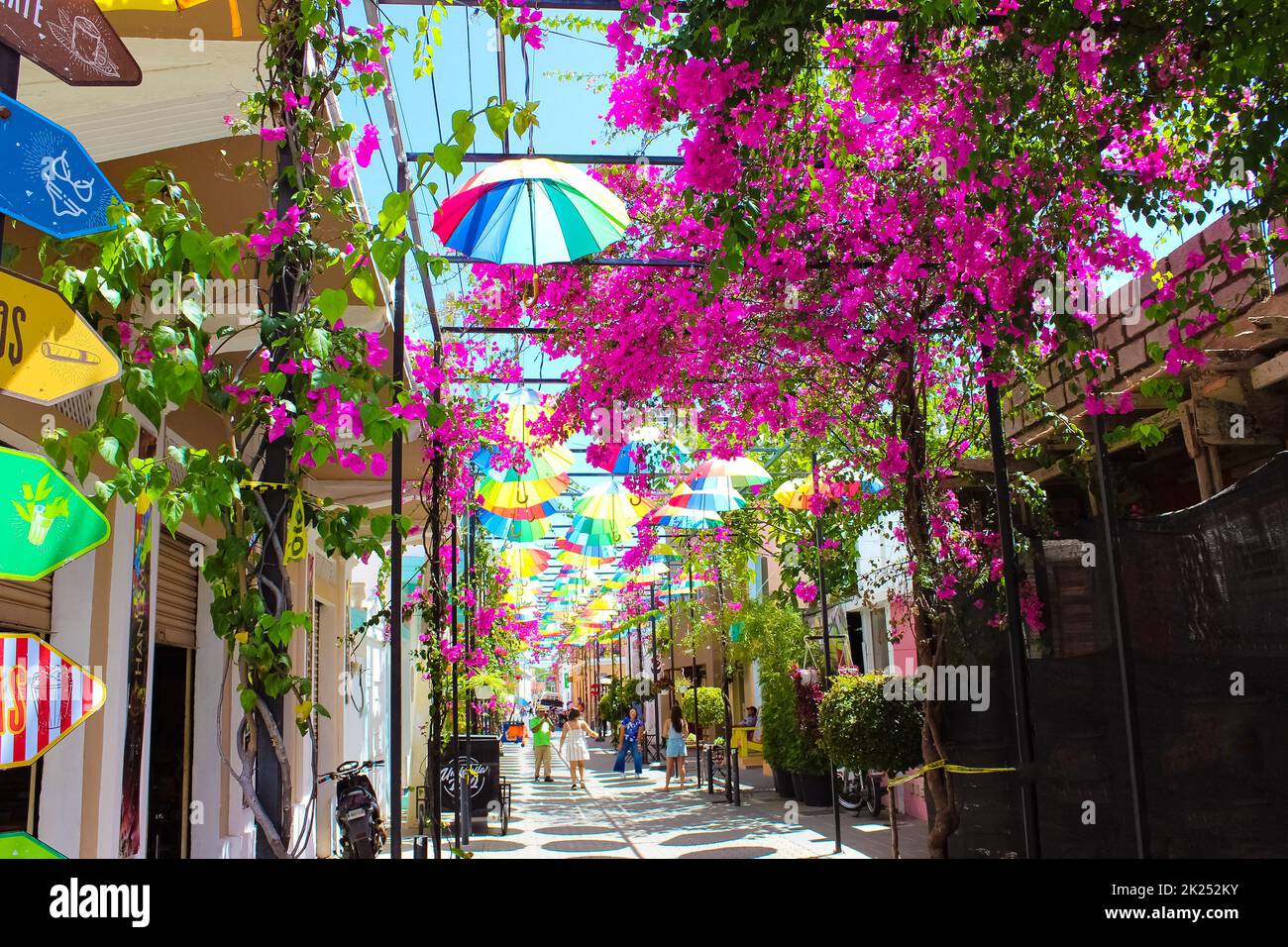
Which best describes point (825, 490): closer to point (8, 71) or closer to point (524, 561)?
point (8, 71)

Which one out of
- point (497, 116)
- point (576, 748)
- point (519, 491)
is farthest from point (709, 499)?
point (497, 116)

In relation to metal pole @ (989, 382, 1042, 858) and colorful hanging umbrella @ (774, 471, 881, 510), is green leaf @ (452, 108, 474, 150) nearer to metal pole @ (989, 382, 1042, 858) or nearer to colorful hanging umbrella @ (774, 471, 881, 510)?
metal pole @ (989, 382, 1042, 858)

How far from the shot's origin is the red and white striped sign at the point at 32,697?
1.71m

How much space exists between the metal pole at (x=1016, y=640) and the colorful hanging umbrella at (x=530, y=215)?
251 centimetres

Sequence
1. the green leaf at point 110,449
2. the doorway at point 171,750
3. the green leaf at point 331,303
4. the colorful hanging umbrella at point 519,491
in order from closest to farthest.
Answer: the green leaf at point 110,449
the green leaf at point 331,303
the doorway at point 171,750
the colorful hanging umbrella at point 519,491

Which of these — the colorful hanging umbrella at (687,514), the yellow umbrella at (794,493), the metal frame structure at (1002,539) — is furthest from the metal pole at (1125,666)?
the colorful hanging umbrella at (687,514)

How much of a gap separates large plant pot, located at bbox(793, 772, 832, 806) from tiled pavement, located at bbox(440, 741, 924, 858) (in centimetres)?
25

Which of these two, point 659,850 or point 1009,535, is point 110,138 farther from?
point 659,850

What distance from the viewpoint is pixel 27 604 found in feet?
15.3

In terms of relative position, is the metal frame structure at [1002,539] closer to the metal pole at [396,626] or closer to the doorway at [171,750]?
the metal pole at [396,626]

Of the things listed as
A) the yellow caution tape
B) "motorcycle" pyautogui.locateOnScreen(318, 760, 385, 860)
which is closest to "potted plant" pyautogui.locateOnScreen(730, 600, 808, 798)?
"motorcycle" pyautogui.locateOnScreen(318, 760, 385, 860)

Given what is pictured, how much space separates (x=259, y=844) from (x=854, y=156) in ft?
16.2

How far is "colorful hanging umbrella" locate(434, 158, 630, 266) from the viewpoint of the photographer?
6.30 metres
